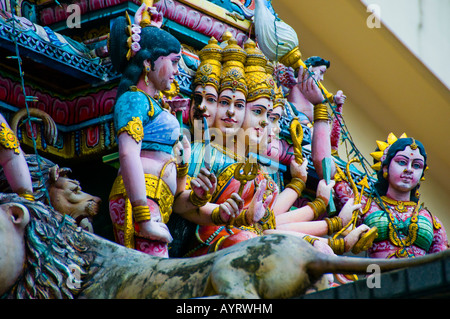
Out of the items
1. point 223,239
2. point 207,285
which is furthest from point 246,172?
point 207,285

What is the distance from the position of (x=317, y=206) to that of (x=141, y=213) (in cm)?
147

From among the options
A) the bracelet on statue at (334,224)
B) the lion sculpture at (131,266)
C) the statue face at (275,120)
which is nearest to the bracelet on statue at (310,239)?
the bracelet on statue at (334,224)

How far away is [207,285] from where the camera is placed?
3.40 metres

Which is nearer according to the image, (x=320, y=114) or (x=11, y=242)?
(x=11, y=242)

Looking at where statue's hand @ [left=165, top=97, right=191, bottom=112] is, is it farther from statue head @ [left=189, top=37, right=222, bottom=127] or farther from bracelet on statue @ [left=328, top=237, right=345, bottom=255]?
bracelet on statue @ [left=328, top=237, right=345, bottom=255]

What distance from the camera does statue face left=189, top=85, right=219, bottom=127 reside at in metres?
5.41

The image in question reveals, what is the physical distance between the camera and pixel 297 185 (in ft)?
19.0

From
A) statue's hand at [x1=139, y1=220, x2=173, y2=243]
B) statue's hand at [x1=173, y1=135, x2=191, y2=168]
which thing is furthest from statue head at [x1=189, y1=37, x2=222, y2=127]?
statue's hand at [x1=139, y1=220, x2=173, y2=243]

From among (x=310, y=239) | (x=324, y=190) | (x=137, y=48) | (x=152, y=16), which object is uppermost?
(x=152, y=16)

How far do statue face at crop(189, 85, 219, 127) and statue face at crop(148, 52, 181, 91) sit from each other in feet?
1.36

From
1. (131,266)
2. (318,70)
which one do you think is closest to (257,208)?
(131,266)

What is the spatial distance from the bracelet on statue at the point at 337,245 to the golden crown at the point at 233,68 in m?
0.87

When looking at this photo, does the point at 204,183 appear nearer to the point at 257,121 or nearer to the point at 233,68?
the point at 257,121

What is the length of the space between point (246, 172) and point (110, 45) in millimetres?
875
